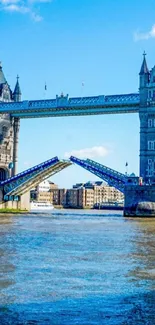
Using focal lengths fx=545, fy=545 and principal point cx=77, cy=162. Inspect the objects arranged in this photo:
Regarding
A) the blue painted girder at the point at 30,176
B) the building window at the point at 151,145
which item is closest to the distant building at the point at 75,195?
the blue painted girder at the point at 30,176

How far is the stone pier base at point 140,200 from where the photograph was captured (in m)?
46.4

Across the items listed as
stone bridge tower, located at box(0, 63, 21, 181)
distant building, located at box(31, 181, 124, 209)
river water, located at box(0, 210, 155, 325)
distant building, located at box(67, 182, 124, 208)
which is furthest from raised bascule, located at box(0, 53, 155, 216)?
distant building, located at box(31, 181, 124, 209)

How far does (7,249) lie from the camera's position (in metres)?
15.7

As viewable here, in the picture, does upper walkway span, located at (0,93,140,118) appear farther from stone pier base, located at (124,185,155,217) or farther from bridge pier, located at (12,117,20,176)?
stone pier base, located at (124,185,155,217)

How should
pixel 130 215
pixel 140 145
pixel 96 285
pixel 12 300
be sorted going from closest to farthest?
pixel 12 300
pixel 96 285
pixel 130 215
pixel 140 145

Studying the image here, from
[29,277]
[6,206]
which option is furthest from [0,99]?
[29,277]

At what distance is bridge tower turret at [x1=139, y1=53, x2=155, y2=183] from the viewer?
51.8 metres

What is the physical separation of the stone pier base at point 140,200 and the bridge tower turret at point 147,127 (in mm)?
3845

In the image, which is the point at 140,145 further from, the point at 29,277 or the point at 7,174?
the point at 29,277

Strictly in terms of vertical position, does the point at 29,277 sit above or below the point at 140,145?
below

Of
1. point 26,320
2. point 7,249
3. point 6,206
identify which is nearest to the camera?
point 26,320

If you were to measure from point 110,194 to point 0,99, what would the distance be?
90.9 metres

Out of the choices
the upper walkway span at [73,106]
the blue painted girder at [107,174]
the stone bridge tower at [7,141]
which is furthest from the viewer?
the stone bridge tower at [7,141]

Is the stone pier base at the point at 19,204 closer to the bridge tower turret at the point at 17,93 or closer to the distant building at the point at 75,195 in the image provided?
the bridge tower turret at the point at 17,93
